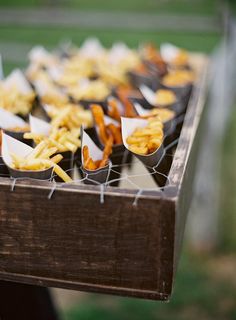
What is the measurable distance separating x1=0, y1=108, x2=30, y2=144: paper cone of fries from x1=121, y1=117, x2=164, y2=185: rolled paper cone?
0.26m

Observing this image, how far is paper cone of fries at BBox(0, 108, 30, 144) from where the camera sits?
4.65 feet

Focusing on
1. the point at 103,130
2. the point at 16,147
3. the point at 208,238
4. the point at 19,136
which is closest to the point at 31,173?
the point at 16,147

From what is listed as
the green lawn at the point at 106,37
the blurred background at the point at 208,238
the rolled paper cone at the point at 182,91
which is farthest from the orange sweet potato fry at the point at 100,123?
the green lawn at the point at 106,37

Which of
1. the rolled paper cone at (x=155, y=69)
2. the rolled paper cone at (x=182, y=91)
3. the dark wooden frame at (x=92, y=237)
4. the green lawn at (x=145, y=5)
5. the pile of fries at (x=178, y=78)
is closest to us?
the dark wooden frame at (x=92, y=237)

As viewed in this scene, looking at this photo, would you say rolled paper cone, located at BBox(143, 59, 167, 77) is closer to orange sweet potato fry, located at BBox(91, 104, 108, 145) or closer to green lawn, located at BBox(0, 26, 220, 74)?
orange sweet potato fry, located at BBox(91, 104, 108, 145)

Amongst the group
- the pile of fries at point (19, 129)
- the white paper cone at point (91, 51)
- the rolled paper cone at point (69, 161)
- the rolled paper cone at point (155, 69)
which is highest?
the white paper cone at point (91, 51)

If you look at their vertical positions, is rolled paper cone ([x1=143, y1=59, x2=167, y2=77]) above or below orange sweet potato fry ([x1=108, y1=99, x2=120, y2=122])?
above

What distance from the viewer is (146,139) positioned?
1.39 m

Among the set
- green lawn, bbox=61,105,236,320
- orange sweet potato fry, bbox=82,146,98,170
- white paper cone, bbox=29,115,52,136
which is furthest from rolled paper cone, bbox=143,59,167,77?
green lawn, bbox=61,105,236,320

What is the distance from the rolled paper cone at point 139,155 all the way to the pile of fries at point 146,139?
12mm

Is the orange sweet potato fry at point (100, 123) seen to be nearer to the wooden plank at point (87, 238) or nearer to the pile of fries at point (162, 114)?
the pile of fries at point (162, 114)

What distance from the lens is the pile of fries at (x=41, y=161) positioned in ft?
3.96

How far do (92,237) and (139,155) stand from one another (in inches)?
9.7

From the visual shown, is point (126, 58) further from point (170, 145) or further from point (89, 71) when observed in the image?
point (170, 145)
